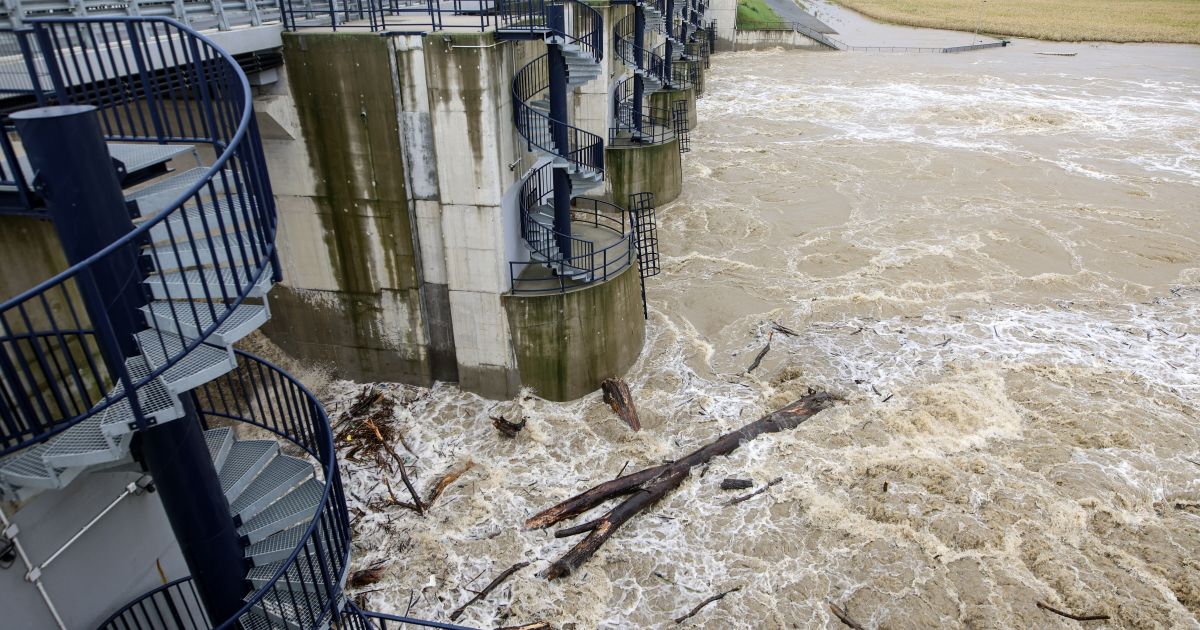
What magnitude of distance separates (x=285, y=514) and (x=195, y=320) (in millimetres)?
2734

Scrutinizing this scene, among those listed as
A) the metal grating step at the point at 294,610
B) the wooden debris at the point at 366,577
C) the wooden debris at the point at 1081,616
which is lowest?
the wooden debris at the point at 1081,616

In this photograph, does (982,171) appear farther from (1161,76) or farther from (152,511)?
(1161,76)

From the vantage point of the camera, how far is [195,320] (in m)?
4.89

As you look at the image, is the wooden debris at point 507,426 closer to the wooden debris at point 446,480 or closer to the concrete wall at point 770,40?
the wooden debris at point 446,480

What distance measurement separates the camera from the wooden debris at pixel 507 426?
13.1 metres

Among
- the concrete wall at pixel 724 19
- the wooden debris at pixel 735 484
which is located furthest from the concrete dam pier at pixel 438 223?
the concrete wall at pixel 724 19

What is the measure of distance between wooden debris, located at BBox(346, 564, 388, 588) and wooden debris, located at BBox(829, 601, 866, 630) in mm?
6500

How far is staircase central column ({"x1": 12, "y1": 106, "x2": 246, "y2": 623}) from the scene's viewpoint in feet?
14.6

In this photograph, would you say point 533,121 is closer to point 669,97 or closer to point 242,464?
point 242,464

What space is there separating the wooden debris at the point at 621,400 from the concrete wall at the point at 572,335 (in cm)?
24

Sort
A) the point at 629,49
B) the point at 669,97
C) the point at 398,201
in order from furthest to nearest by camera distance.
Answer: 1. the point at 669,97
2. the point at 629,49
3. the point at 398,201

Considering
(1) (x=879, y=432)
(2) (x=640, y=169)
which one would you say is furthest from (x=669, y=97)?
(1) (x=879, y=432)

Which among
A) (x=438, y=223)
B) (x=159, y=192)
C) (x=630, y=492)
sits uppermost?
(x=159, y=192)

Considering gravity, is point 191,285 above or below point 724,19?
above
